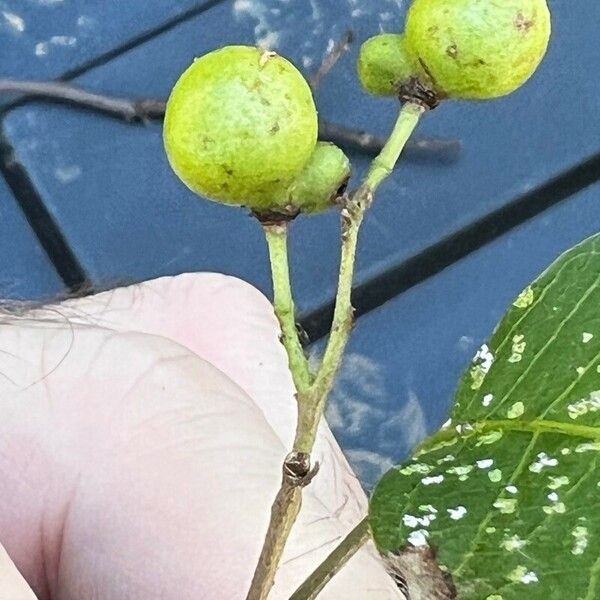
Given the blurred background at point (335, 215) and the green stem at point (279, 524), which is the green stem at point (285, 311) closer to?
the green stem at point (279, 524)

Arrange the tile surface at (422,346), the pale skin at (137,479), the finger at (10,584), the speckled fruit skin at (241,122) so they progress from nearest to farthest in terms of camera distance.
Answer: the speckled fruit skin at (241,122) < the finger at (10,584) < the pale skin at (137,479) < the tile surface at (422,346)

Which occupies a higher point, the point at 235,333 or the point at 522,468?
the point at 522,468

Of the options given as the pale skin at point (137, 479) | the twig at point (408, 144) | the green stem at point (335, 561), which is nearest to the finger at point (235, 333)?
the pale skin at point (137, 479)

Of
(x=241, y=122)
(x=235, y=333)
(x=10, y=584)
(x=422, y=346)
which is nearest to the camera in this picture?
(x=241, y=122)

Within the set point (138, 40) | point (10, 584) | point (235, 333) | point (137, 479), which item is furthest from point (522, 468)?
point (138, 40)

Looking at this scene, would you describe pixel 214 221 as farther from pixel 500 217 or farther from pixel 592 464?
pixel 592 464

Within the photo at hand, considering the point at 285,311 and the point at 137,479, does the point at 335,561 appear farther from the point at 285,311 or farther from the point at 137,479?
the point at 137,479

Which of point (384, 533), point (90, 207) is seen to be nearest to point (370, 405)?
point (90, 207)
